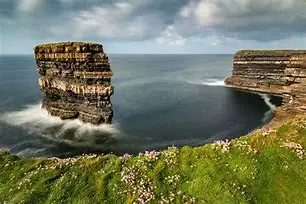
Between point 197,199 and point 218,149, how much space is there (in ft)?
15.5

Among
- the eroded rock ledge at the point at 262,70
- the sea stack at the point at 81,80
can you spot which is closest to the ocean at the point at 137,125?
the sea stack at the point at 81,80

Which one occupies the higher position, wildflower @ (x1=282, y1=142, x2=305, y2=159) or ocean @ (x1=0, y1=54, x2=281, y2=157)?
wildflower @ (x1=282, y1=142, x2=305, y2=159)

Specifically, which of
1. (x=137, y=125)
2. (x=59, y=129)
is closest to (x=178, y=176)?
(x=137, y=125)

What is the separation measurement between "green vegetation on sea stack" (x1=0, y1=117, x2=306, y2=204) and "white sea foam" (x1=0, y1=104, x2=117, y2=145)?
27.9 meters

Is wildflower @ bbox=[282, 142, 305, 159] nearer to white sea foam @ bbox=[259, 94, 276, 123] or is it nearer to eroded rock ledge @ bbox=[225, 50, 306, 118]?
white sea foam @ bbox=[259, 94, 276, 123]

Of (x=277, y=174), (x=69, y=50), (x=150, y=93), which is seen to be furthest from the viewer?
(x=150, y=93)

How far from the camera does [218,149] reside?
19.7 m

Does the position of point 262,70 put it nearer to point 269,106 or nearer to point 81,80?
point 269,106

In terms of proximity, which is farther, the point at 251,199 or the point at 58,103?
the point at 58,103

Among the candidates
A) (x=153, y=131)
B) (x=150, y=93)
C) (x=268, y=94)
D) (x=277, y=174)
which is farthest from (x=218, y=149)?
(x=268, y=94)

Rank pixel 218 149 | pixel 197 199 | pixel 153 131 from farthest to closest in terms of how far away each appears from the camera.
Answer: pixel 153 131 < pixel 218 149 < pixel 197 199

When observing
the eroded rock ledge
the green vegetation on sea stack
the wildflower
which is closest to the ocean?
the eroded rock ledge

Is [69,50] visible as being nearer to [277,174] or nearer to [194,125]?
[194,125]

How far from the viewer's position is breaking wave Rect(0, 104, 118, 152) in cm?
4741
